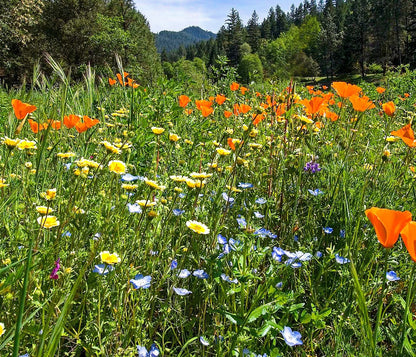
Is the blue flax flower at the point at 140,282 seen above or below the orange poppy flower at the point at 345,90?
below

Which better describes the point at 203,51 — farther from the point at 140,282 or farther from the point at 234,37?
the point at 140,282

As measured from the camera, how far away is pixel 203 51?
86500 millimetres

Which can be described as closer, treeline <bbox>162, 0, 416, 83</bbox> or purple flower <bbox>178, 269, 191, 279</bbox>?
purple flower <bbox>178, 269, 191, 279</bbox>

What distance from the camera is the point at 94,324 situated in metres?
1.03

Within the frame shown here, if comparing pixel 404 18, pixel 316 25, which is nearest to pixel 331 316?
pixel 404 18

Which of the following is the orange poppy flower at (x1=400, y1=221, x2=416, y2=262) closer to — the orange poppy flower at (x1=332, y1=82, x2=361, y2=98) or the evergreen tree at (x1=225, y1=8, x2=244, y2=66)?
the orange poppy flower at (x1=332, y1=82, x2=361, y2=98)

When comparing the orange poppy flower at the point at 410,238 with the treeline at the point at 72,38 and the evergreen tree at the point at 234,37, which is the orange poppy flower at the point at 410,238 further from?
the evergreen tree at the point at 234,37

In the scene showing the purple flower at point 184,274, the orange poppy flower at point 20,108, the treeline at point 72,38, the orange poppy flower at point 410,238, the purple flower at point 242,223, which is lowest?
the purple flower at point 184,274

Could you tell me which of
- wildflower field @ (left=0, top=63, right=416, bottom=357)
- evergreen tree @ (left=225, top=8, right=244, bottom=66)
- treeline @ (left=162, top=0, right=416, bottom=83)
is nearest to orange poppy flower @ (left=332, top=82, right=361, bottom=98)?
wildflower field @ (left=0, top=63, right=416, bottom=357)

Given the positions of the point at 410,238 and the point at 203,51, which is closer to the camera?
the point at 410,238

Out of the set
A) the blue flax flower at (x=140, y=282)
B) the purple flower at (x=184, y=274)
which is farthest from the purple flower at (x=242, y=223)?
the blue flax flower at (x=140, y=282)

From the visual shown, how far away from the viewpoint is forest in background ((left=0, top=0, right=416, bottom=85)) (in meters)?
15.3

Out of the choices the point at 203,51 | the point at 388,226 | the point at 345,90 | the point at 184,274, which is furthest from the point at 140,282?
the point at 203,51

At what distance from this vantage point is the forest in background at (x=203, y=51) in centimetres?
1529
